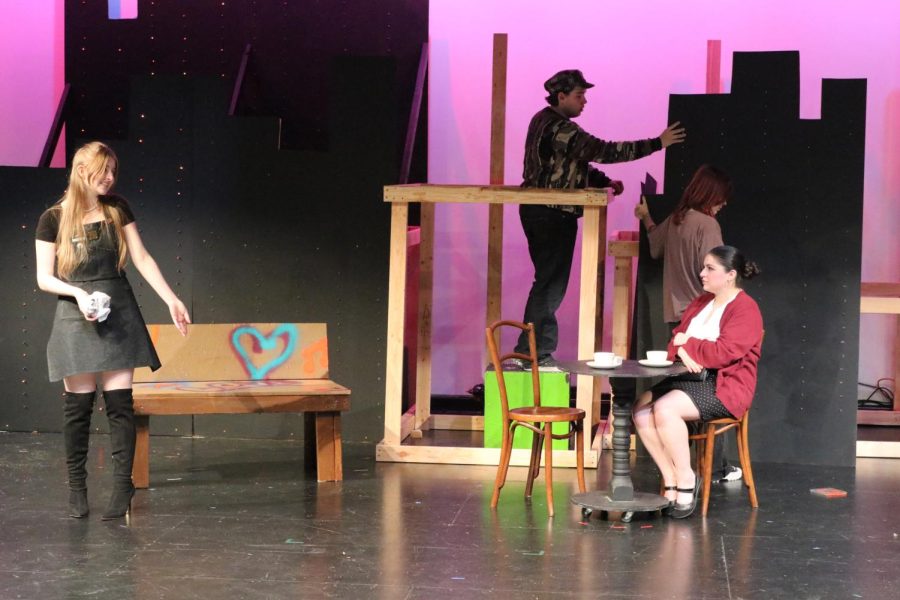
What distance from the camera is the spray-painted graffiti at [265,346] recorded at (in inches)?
260

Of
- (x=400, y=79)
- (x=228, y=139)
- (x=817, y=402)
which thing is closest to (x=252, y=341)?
(x=228, y=139)

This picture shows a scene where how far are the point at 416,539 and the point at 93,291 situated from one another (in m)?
1.62

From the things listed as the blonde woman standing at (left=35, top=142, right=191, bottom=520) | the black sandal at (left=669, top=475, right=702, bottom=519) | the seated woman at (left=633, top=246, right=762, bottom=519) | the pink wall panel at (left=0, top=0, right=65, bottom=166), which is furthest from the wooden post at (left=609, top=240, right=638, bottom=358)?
the pink wall panel at (left=0, top=0, right=65, bottom=166)

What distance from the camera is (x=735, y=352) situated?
5.62 metres

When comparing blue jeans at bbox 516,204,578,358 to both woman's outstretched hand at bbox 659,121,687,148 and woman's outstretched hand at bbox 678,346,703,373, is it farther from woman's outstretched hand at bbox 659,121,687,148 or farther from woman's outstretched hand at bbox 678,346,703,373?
woman's outstretched hand at bbox 678,346,703,373

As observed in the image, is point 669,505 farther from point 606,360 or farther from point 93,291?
A: point 93,291

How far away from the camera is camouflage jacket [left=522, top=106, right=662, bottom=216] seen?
260 inches

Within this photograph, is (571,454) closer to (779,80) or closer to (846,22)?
(779,80)

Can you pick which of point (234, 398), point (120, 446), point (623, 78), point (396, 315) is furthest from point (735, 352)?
point (623, 78)

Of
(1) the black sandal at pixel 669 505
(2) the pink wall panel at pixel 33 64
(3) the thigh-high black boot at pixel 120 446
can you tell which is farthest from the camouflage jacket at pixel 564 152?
(2) the pink wall panel at pixel 33 64

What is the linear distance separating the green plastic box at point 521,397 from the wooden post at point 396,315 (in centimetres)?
47

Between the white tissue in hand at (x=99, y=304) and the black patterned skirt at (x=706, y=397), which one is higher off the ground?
the white tissue in hand at (x=99, y=304)

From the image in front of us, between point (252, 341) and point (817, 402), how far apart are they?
2.99 meters

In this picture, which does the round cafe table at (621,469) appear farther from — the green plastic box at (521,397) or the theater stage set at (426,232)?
the green plastic box at (521,397)
